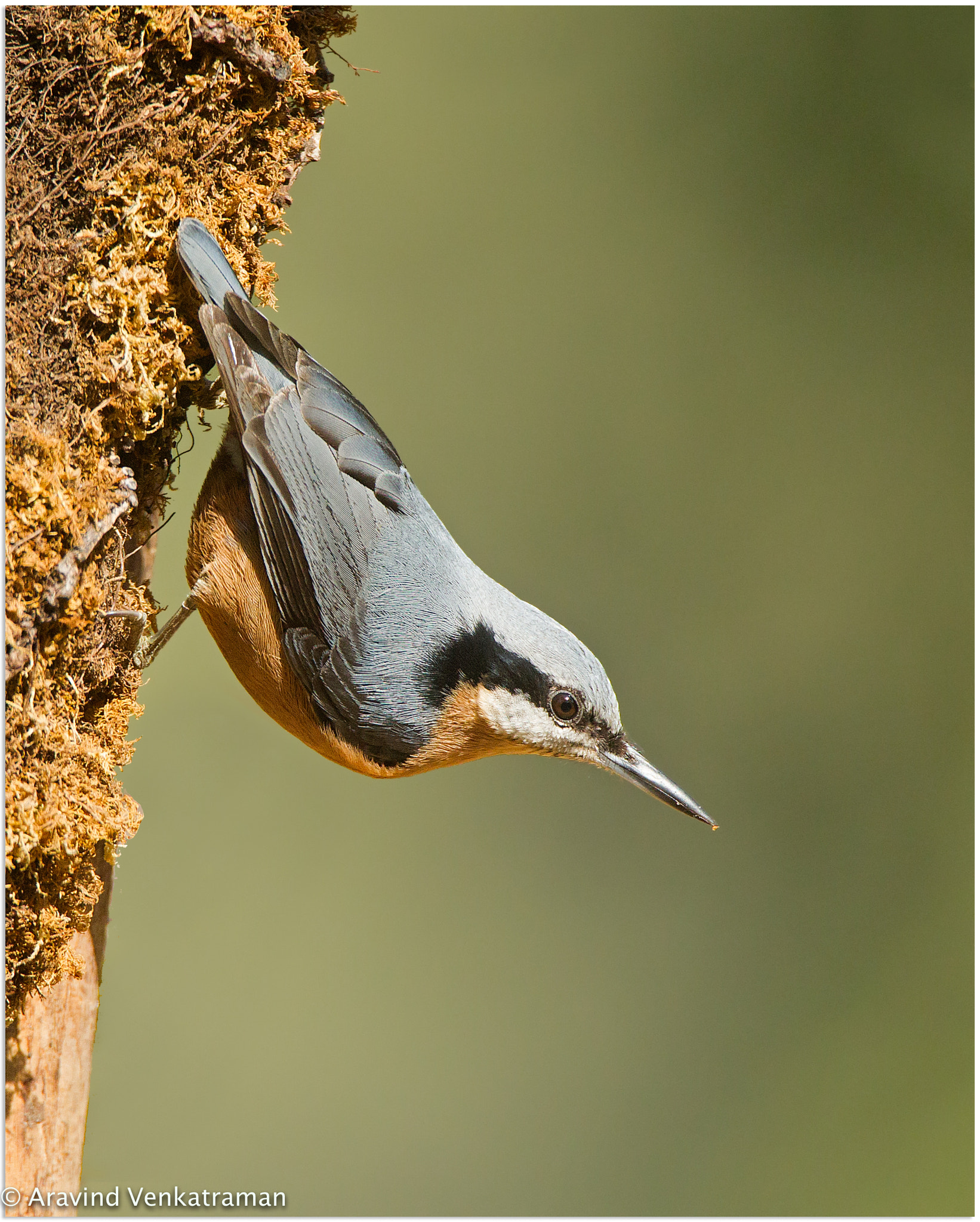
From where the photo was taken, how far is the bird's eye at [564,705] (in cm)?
152

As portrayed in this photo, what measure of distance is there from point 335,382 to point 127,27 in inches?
21.2

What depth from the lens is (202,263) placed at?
1328 mm

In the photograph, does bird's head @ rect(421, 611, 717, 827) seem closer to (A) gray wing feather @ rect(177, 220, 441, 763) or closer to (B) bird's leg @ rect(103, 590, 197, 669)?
(A) gray wing feather @ rect(177, 220, 441, 763)

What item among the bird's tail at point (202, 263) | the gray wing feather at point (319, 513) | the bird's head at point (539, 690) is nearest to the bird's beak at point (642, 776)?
the bird's head at point (539, 690)

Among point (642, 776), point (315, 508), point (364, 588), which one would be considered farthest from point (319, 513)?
point (642, 776)

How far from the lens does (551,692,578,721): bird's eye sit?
1.52m

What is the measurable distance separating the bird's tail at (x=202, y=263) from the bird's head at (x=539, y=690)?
61 cm

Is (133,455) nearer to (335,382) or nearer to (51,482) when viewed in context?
(51,482)

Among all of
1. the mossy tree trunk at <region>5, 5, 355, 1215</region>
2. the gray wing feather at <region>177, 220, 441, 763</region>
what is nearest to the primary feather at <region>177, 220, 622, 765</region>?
the gray wing feather at <region>177, 220, 441, 763</region>

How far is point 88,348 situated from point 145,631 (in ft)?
1.35

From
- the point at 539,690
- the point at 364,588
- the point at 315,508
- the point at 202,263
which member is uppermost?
the point at 202,263

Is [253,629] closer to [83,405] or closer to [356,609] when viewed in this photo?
[356,609]

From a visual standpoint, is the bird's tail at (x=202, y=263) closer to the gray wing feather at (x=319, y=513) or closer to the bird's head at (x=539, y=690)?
the gray wing feather at (x=319, y=513)

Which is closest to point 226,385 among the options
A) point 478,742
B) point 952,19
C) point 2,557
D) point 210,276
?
point 210,276
